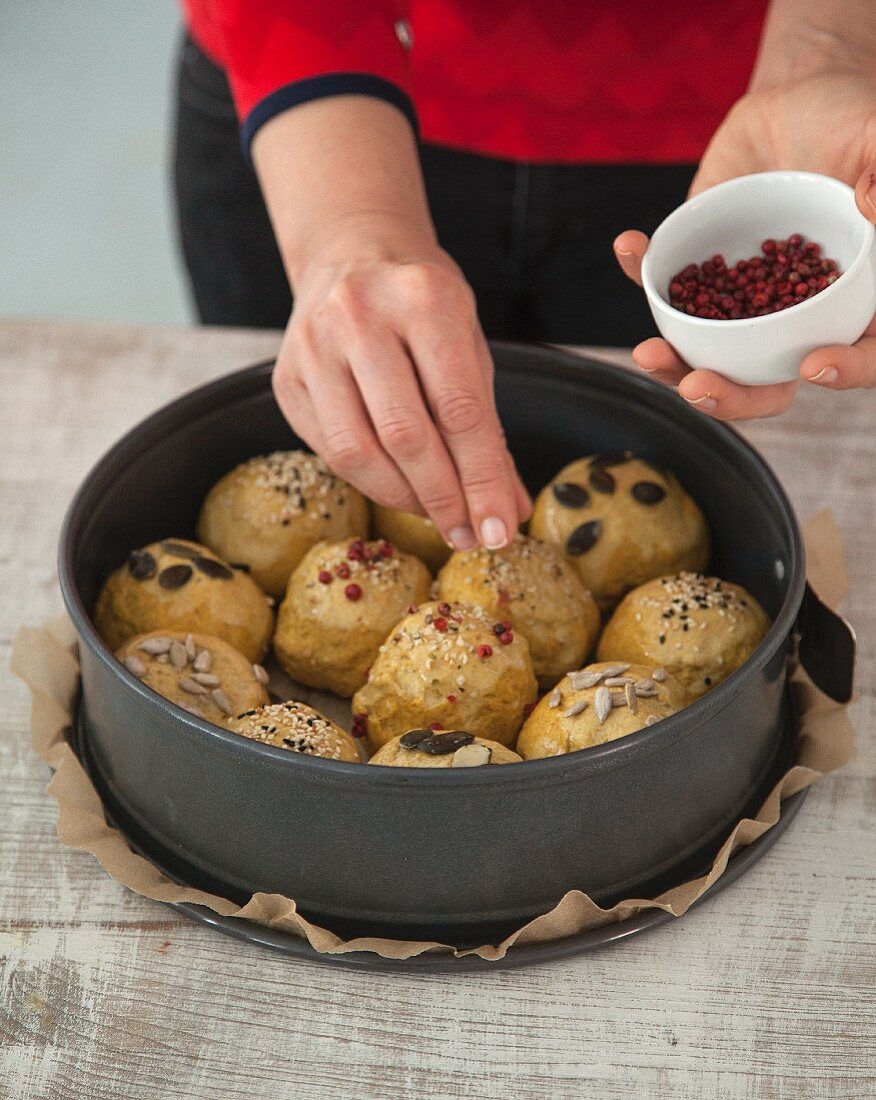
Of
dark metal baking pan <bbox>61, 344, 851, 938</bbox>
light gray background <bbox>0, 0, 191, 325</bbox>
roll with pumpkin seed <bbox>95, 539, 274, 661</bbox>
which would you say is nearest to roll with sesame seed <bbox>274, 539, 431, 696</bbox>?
roll with pumpkin seed <bbox>95, 539, 274, 661</bbox>

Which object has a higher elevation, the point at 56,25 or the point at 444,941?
the point at 444,941

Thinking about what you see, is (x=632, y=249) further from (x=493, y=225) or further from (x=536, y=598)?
(x=493, y=225)

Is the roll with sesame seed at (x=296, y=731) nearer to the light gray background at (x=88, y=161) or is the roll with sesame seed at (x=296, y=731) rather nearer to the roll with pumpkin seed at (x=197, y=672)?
the roll with pumpkin seed at (x=197, y=672)

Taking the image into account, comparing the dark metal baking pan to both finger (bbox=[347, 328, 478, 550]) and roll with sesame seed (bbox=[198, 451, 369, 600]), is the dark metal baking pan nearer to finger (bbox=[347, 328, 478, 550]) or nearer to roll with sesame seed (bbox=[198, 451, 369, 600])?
roll with sesame seed (bbox=[198, 451, 369, 600])

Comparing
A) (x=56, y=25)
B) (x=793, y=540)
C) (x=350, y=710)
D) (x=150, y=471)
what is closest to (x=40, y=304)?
(x=56, y=25)

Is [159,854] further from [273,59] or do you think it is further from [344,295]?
[273,59]

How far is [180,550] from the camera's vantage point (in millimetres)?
1450

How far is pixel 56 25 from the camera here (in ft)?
15.8

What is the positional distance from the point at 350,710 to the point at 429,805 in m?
0.40

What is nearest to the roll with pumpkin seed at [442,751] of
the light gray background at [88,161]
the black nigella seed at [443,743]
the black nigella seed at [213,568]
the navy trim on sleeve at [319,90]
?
the black nigella seed at [443,743]

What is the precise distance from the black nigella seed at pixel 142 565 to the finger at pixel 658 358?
628mm

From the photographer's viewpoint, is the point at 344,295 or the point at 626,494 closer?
the point at 344,295

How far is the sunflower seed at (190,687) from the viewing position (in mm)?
1300

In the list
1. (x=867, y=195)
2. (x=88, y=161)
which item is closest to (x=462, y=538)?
(x=867, y=195)
